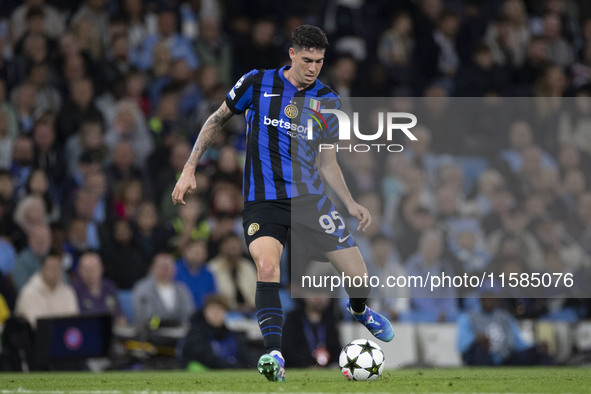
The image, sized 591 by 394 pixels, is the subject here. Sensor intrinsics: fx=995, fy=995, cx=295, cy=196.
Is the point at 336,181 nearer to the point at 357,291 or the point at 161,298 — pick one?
the point at 357,291

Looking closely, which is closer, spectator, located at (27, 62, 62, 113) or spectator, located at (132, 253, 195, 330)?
spectator, located at (132, 253, 195, 330)

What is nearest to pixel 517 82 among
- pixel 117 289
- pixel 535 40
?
pixel 535 40

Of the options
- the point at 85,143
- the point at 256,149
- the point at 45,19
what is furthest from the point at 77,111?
the point at 256,149

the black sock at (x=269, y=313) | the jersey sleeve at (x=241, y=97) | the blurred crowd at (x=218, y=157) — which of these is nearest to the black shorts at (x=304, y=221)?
the black sock at (x=269, y=313)

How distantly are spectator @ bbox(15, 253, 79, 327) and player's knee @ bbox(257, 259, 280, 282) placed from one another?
422 cm

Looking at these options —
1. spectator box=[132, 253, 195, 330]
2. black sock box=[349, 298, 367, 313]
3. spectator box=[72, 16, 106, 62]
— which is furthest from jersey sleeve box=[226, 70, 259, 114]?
spectator box=[72, 16, 106, 62]

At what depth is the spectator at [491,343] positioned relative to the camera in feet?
37.2

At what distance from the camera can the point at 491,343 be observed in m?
11.4

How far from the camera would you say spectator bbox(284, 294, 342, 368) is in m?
10.9

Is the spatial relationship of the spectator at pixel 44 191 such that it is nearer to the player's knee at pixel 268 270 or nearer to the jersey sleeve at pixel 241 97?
the jersey sleeve at pixel 241 97

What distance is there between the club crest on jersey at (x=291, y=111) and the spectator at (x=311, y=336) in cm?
376

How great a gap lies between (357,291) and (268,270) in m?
0.93

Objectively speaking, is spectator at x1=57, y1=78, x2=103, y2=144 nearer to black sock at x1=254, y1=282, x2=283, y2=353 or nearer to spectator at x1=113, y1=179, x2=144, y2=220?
spectator at x1=113, y1=179, x2=144, y2=220

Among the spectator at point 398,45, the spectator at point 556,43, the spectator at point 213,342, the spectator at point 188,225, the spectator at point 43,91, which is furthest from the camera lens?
the spectator at point 556,43
